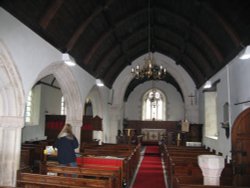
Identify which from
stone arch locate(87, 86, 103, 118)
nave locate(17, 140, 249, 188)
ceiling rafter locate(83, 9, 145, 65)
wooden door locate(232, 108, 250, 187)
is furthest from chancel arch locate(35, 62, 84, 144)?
wooden door locate(232, 108, 250, 187)

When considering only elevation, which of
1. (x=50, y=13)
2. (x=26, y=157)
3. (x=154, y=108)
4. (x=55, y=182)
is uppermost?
(x=50, y=13)

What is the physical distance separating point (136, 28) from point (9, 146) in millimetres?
7092

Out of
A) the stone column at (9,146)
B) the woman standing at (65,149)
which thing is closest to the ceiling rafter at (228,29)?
the woman standing at (65,149)

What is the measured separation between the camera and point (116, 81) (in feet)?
48.7

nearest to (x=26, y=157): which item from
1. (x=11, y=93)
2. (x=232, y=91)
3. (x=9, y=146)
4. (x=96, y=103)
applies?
(x=9, y=146)

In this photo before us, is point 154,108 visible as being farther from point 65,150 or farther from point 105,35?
point 65,150

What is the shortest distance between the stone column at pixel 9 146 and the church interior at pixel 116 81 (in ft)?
0.07

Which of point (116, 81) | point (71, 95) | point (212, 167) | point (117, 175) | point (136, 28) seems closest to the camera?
point (212, 167)

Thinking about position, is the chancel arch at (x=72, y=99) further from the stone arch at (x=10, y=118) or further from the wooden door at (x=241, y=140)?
the wooden door at (x=241, y=140)

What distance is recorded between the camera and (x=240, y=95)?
22.2 feet

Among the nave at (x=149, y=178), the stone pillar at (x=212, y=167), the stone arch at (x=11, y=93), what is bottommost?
the nave at (x=149, y=178)

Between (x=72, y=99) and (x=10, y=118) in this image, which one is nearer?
(x=10, y=118)

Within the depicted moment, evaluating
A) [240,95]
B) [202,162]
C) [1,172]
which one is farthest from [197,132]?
[1,172]

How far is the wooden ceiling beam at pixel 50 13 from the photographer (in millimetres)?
5617
